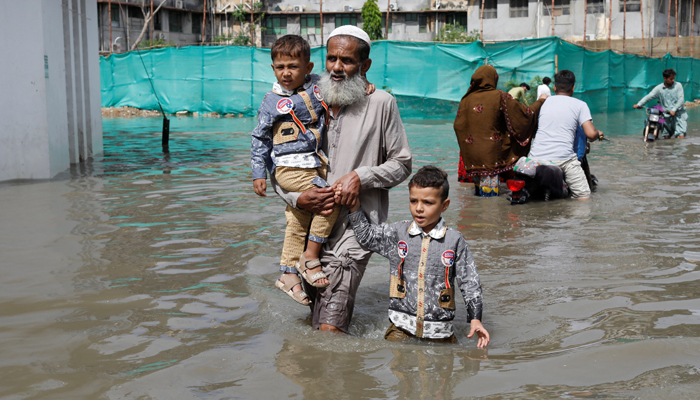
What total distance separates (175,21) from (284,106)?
49999mm

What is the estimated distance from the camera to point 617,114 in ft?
83.4

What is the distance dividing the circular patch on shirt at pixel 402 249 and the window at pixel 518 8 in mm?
40255

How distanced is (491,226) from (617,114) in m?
21.0

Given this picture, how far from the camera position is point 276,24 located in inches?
2035

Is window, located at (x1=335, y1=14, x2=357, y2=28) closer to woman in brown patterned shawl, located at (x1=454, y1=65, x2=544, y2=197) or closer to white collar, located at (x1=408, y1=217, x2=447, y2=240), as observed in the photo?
woman in brown patterned shawl, located at (x1=454, y1=65, x2=544, y2=197)

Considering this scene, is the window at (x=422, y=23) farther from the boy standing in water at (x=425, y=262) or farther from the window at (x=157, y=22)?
the boy standing in water at (x=425, y=262)

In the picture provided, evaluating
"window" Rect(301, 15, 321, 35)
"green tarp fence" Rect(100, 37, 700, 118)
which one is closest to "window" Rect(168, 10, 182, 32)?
"window" Rect(301, 15, 321, 35)

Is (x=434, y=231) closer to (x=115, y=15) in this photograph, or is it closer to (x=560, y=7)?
(x=560, y=7)

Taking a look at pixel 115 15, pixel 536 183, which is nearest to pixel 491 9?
pixel 115 15

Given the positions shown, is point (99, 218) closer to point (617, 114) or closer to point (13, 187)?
point (13, 187)

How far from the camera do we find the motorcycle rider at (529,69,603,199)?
323 inches

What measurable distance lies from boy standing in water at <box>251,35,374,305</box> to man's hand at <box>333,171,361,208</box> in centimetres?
12

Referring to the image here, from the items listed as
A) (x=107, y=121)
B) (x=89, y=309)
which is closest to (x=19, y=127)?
(x=89, y=309)

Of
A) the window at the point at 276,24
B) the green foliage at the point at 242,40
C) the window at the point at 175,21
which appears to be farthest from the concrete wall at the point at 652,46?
the window at the point at 175,21
